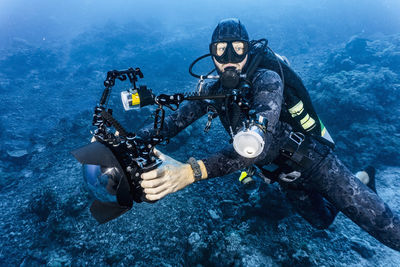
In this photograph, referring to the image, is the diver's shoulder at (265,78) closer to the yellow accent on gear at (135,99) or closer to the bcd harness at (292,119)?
the bcd harness at (292,119)

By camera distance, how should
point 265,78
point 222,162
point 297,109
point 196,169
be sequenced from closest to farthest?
1. point 196,169
2. point 222,162
3. point 265,78
4. point 297,109

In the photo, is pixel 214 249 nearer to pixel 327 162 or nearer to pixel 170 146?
pixel 327 162

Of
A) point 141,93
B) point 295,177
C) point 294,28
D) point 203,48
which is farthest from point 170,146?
point 294,28

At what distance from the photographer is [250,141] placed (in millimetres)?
1190

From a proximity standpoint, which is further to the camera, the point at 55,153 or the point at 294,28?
the point at 294,28

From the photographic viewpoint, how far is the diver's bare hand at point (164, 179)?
129 centimetres

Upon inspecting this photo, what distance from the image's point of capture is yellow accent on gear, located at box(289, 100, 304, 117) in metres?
2.33

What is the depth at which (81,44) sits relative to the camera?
21344 mm

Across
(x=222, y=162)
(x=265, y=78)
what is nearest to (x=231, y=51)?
(x=265, y=78)

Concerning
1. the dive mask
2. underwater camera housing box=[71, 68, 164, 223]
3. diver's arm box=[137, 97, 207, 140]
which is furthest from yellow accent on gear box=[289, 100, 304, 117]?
underwater camera housing box=[71, 68, 164, 223]

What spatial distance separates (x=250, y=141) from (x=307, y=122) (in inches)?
66.0

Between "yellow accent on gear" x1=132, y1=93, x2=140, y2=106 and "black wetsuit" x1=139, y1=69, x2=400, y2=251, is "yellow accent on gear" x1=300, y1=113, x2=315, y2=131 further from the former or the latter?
"yellow accent on gear" x1=132, y1=93, x2=140, y2=106

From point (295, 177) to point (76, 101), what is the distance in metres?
11.4

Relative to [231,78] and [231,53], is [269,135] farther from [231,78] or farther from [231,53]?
[231,53]
